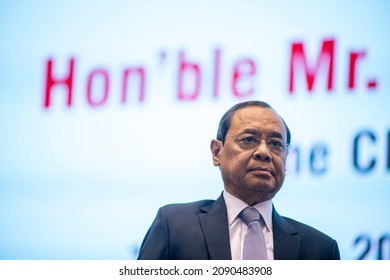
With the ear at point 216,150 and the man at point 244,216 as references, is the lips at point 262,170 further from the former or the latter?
the ear at point 216,150

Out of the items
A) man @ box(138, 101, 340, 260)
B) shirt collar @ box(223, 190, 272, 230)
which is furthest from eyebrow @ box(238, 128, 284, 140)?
shirt collar @ box(223, 190, 272, 230)

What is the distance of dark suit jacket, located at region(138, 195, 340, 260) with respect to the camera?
171 cm

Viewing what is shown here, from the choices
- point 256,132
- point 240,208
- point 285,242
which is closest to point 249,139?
point 256,132

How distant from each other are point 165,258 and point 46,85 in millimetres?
954

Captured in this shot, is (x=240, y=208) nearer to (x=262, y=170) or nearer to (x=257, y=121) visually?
(x=262, y=170)

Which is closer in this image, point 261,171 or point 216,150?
point 261,171

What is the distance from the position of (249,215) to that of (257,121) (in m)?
0.25

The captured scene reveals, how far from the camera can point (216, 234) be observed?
1717 mm

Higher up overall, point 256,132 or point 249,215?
point 256,132
